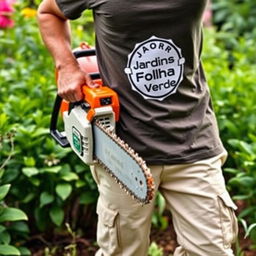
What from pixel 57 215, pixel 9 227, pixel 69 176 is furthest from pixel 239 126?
pixel 9 227

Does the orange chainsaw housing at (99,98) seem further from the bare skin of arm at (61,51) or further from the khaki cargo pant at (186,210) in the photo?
the khaki cargo pant at (186,210)

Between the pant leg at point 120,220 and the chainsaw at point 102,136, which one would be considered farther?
the pant leg at point 120,220

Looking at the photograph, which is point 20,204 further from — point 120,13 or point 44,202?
point 120,13

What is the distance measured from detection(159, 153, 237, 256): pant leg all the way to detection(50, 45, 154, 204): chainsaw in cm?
24

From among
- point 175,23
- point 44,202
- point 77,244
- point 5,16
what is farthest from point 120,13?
point 5,16

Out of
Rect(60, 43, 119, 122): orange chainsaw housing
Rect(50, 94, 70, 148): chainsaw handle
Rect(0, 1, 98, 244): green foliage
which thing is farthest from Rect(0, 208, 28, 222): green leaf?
Rect(60, 43, 119, 122): orange chainsaw housing

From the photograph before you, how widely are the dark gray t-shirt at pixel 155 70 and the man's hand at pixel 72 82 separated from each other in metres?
0.08

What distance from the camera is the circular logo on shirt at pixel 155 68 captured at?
2.54m

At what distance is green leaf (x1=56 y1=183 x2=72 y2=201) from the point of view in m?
3.40

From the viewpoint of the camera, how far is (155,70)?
2566mm

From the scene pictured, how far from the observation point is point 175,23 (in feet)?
8.23

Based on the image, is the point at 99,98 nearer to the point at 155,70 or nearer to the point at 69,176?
the point at 155,70

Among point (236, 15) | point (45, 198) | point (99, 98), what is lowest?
point (236, 15)

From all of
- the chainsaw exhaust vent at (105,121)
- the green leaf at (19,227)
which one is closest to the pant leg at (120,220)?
the chainsaw exhaust vent at (105,121)
